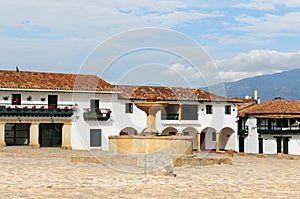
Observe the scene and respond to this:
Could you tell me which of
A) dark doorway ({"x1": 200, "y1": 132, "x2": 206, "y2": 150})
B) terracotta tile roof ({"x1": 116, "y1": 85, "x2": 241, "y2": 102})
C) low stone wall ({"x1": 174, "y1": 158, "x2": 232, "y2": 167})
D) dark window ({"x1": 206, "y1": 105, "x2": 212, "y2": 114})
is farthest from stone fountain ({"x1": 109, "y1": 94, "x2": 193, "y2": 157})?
dark doorway ({"x1": 200, "y1": 132, "x2": 206, "y2": 150})

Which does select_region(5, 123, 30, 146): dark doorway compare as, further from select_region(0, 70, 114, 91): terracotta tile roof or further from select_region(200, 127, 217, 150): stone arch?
select_region(200, 127, 217, 150): stone arch

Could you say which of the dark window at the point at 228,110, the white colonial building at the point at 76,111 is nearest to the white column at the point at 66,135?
the white colonial building at the point at 76,111

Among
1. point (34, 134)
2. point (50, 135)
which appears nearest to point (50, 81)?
point (50, 135)

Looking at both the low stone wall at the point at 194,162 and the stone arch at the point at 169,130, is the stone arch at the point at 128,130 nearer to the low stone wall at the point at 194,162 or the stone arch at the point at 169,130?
the stone arch at the point at 169,130

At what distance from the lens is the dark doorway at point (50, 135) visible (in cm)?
4056

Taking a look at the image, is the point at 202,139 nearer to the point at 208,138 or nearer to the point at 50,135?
the point at 208,138

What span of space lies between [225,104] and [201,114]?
362 cm

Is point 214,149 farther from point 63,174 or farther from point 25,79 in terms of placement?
point 63,174

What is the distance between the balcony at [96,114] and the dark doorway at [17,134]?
4.68 meters

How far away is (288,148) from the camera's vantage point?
5284 centimetres

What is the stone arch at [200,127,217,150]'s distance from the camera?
52031mm

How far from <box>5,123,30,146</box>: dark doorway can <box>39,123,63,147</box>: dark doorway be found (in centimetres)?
116

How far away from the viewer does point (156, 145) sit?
25.1 meters

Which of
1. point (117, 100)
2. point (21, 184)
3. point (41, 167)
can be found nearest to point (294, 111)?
point (117, 100)
